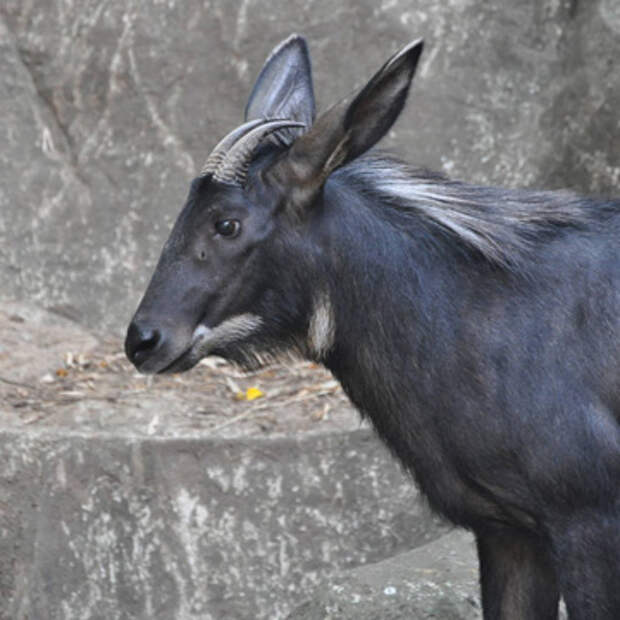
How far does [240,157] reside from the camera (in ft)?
16.1

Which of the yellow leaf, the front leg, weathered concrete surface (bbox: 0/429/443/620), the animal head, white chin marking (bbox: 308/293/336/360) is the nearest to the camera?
the animal head

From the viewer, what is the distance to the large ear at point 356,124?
4633 millimetres

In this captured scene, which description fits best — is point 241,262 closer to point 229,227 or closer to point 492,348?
point 229,227

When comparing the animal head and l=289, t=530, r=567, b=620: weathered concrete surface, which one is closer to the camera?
the animal head

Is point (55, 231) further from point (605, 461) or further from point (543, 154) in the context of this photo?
point (605, 461)

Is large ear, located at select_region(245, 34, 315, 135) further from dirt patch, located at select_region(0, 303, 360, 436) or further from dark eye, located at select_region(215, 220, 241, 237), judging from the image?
dirt patch, located at select_region(0, 303, 360, 436)

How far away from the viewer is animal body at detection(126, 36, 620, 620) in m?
4.80

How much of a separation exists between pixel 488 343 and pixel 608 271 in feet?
1.60

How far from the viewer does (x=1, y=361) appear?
7.90m

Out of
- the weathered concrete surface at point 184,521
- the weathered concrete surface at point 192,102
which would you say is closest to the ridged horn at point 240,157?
the weathered concrete surface at point 184,521

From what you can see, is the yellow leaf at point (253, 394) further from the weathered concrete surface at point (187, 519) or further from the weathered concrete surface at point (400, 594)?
the weathered concrete surface at point (400, 594)

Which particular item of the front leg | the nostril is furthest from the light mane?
the front leg

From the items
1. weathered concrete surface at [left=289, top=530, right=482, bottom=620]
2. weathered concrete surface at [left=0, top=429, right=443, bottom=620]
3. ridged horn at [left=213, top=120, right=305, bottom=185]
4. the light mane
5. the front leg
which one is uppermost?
ridged horn at [left=213, top=120, right=305, bottom=185]

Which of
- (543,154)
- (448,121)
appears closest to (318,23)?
(448,121)
